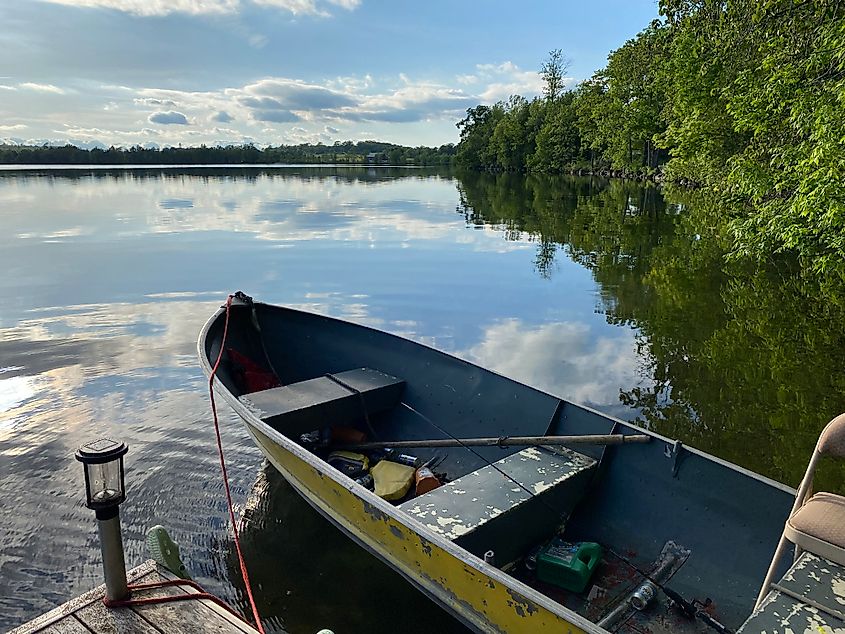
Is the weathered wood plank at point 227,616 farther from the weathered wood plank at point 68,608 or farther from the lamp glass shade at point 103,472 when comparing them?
the lamp glass shade at point 103,472

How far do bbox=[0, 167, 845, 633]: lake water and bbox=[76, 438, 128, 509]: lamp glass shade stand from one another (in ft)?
6.27

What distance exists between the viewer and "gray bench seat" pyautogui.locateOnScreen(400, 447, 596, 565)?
3619 mm

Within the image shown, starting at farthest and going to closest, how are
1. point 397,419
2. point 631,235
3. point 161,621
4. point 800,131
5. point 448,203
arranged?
point 448,203 → point 631,235 → point 800,131 → point 397,419 → point 161,621

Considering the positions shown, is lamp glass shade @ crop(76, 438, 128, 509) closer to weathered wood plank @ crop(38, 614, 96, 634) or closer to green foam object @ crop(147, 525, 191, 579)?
weathered wood plank @ crop(38, 614, 96, 634)

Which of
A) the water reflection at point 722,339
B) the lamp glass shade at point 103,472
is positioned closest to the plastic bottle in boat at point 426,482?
the lamp glass shade at point 103,472

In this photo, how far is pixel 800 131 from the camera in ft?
30.2

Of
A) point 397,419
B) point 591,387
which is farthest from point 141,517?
point 591,387

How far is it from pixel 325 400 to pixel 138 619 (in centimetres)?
267

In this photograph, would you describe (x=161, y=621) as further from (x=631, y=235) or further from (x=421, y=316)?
(x=631, y=235)

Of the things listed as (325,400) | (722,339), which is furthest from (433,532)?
(722,339)

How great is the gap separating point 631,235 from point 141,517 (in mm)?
18193

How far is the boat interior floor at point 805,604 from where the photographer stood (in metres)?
1.89

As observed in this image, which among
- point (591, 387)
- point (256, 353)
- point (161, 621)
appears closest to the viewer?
point (161, 621)

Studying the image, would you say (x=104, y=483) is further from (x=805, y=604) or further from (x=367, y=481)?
(x=805, y=604)
